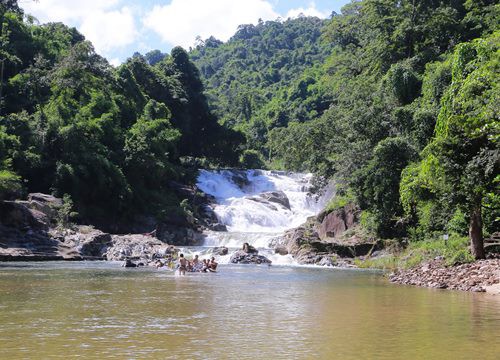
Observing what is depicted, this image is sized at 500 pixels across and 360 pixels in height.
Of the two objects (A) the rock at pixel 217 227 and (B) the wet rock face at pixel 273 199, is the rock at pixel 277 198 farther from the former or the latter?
(A) the rock at pixel 217 227

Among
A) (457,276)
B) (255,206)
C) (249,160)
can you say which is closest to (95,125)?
(255,206)

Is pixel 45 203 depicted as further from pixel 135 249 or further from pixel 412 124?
pixel 412 124

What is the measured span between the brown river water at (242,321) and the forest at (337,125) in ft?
16.3

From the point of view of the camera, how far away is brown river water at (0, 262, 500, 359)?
27.5 ft

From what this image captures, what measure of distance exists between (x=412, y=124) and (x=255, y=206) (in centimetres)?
1908

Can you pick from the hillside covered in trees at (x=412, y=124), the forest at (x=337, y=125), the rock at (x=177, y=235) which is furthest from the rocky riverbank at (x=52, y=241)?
the hillside covered in trees at (x=412, y=124)

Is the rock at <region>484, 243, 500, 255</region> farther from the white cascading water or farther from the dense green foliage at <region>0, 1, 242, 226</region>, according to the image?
the dense green foliage at <region>0, 1, 242, 226</region>

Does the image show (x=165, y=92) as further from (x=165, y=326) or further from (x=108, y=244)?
(x=165, y=326)

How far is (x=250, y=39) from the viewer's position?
146 m

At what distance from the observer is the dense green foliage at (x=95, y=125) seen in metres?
42.0

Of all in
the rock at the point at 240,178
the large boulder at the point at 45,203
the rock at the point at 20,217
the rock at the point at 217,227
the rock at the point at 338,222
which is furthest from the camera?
the rock at the point at 240,178

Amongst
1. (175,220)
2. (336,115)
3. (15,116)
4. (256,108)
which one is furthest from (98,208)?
(256,108)

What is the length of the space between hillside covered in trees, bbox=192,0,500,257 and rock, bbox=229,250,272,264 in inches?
244

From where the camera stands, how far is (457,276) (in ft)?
59.3
